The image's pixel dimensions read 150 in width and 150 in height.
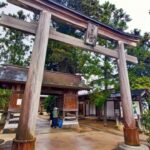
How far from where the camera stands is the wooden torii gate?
4441 mm

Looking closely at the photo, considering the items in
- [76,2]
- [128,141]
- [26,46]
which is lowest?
[128,141]

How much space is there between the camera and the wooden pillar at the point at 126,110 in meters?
6.35

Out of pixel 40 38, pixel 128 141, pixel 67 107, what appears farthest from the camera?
pixel 67 107

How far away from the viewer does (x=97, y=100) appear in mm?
15859

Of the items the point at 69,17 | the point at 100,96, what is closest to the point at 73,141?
the point at 69,17

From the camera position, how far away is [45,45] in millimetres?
5375

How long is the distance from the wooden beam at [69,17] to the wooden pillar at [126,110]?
0.52 m

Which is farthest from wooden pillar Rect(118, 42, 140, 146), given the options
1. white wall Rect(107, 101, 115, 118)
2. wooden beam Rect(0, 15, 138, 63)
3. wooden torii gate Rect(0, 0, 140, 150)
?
white wall Rect(107, 101, 115, 118)

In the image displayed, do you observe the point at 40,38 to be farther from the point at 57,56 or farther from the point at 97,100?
the point at 57,56

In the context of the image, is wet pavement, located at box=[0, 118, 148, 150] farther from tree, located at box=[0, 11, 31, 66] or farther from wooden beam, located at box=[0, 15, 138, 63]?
tree, located at box=[0, 11, 31, 66]

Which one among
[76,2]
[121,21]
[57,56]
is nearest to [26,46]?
[57,56]

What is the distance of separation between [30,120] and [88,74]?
11.9 metres

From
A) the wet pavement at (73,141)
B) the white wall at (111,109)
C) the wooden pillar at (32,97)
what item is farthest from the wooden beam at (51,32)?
the white wall at (111,109)

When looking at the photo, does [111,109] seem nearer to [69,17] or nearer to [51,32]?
[69,17]
